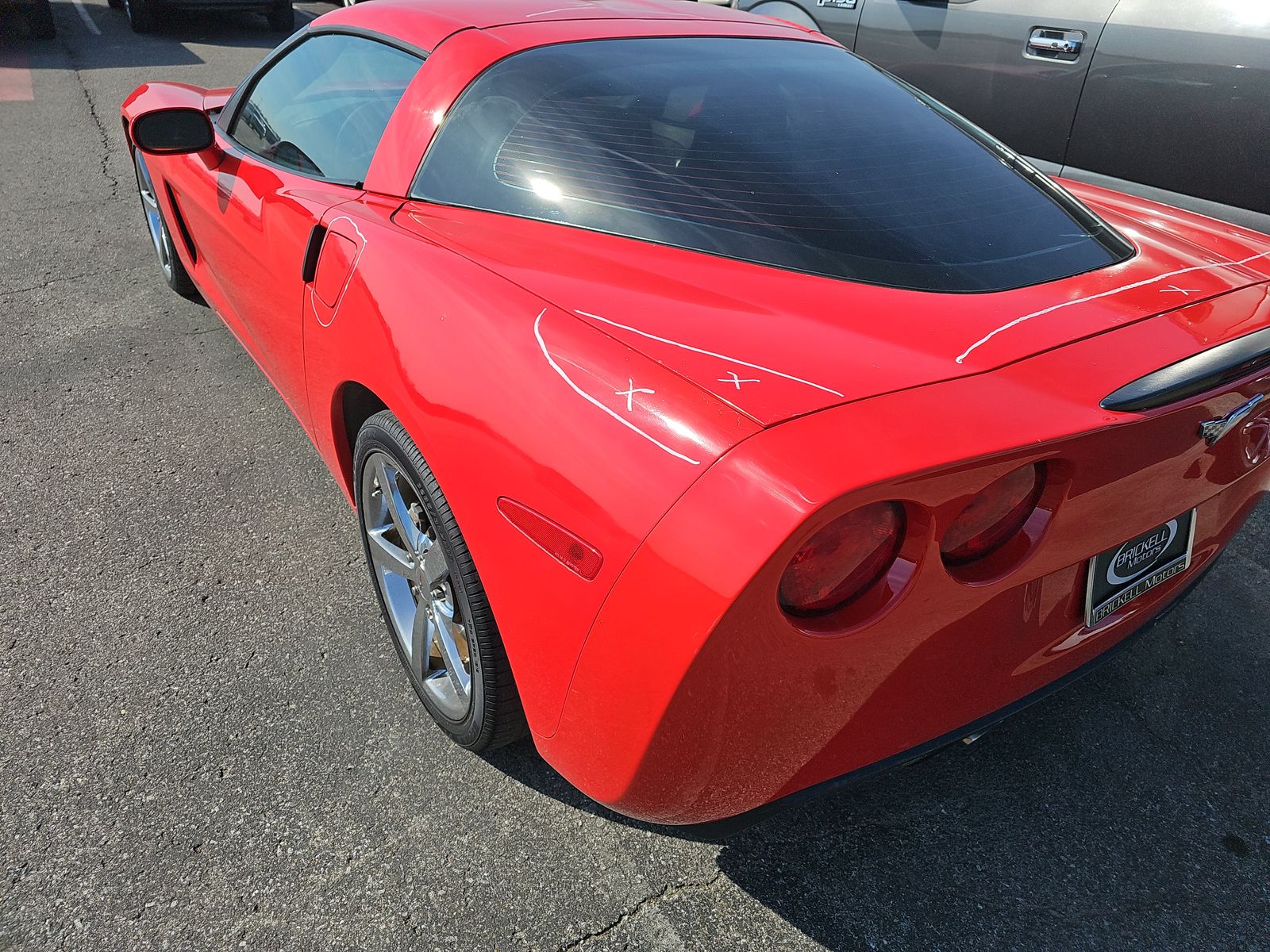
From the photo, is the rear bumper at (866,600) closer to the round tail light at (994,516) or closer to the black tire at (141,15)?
the round tail light at (994,516)

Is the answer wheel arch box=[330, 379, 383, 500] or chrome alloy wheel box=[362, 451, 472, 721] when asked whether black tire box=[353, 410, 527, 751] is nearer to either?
chrome alloy wheel box=[362, 451, 472, 721]

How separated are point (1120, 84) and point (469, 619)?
11.7 feet

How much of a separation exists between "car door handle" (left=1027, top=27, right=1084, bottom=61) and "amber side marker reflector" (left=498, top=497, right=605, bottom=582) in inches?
142

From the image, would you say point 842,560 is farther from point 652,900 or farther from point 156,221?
point 156,221

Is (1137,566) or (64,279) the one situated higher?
(1137,566)

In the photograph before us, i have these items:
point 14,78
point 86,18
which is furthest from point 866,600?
point 86,18

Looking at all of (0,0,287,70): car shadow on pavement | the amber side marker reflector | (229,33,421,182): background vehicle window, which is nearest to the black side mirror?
(229,33,421,182): background vehicle window

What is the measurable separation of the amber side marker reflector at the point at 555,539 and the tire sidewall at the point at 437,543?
10.4 inches

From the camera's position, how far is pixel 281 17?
11.1 metres

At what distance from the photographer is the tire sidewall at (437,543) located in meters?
1.77

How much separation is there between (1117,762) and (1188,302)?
42.8 inches

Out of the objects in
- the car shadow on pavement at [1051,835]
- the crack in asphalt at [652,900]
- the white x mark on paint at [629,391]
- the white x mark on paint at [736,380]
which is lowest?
the crack in asphalt at [652,900]

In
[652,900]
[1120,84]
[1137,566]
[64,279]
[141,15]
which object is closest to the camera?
[1137,566]

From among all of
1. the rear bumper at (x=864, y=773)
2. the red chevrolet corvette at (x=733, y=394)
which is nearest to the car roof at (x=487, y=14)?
the red chevrolet corvette at (x=733, y=394)
